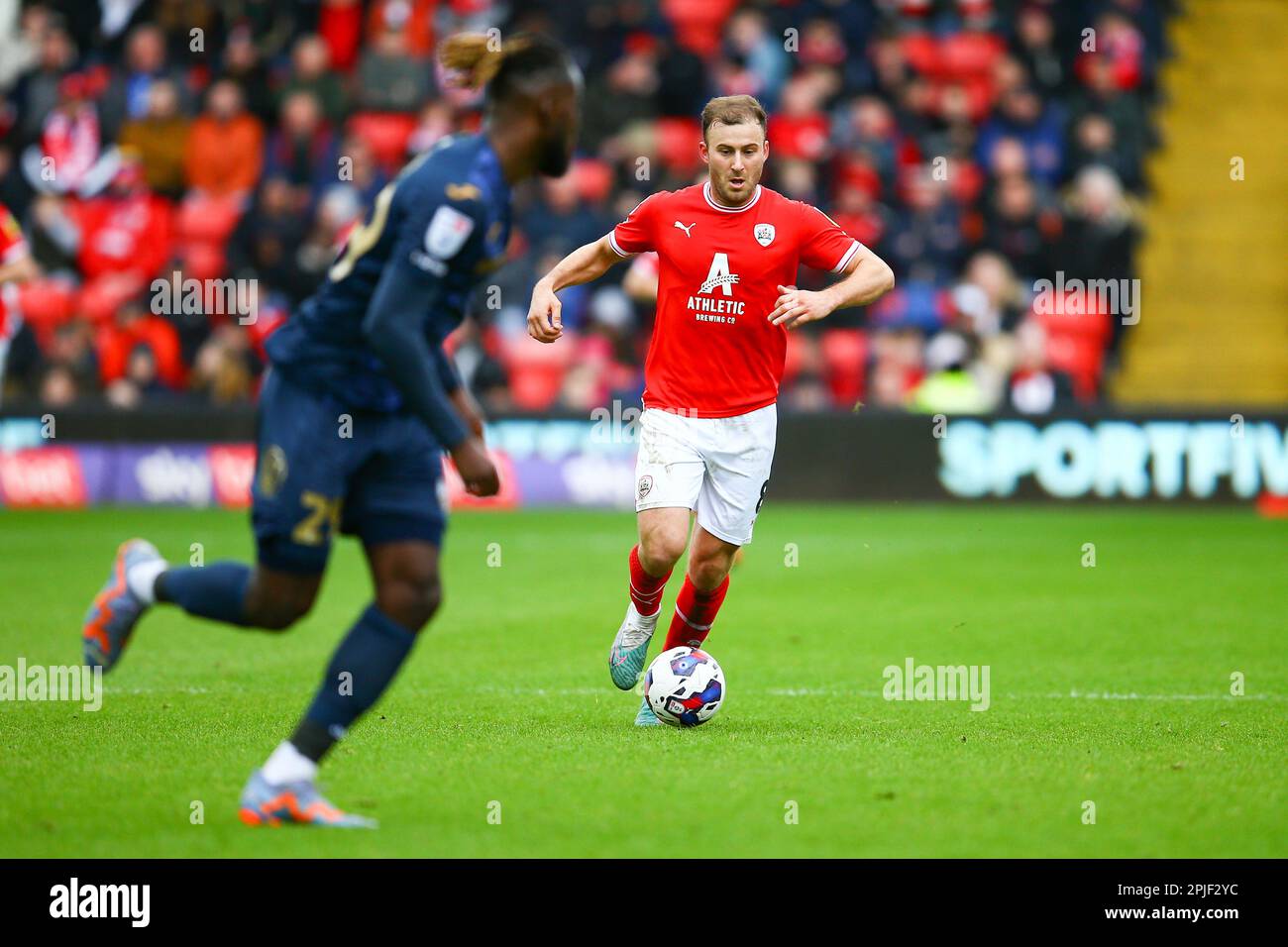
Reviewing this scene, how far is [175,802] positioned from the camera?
5.76m

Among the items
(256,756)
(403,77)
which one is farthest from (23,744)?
(403,77)

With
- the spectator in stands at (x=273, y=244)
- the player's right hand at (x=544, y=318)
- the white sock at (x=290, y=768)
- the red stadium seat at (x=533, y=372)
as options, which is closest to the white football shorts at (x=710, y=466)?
the player's right hand at (x=544, y=318)

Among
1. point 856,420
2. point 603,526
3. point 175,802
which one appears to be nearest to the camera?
point 175,802

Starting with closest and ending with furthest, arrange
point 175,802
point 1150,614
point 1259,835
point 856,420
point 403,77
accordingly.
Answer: point 1259,835 → point 175,802 → point 1150,614 → point 856,420 → point 403,77

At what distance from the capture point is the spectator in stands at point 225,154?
21.0m

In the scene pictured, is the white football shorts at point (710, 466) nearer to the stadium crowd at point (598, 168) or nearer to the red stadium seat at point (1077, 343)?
the stadium crowd at point (598, 168)

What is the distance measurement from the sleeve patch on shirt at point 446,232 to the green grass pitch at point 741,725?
169cm

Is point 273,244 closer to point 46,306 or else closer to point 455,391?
point 46,306

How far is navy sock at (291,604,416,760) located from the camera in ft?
17.6

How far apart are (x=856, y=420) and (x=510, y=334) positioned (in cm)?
403

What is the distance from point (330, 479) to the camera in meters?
5.36

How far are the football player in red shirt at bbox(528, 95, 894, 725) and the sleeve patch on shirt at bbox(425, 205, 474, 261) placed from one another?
2360 millimetres

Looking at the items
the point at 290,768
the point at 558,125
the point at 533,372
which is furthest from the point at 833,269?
the point at 533,372

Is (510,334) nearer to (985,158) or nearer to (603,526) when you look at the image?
(603,526)
